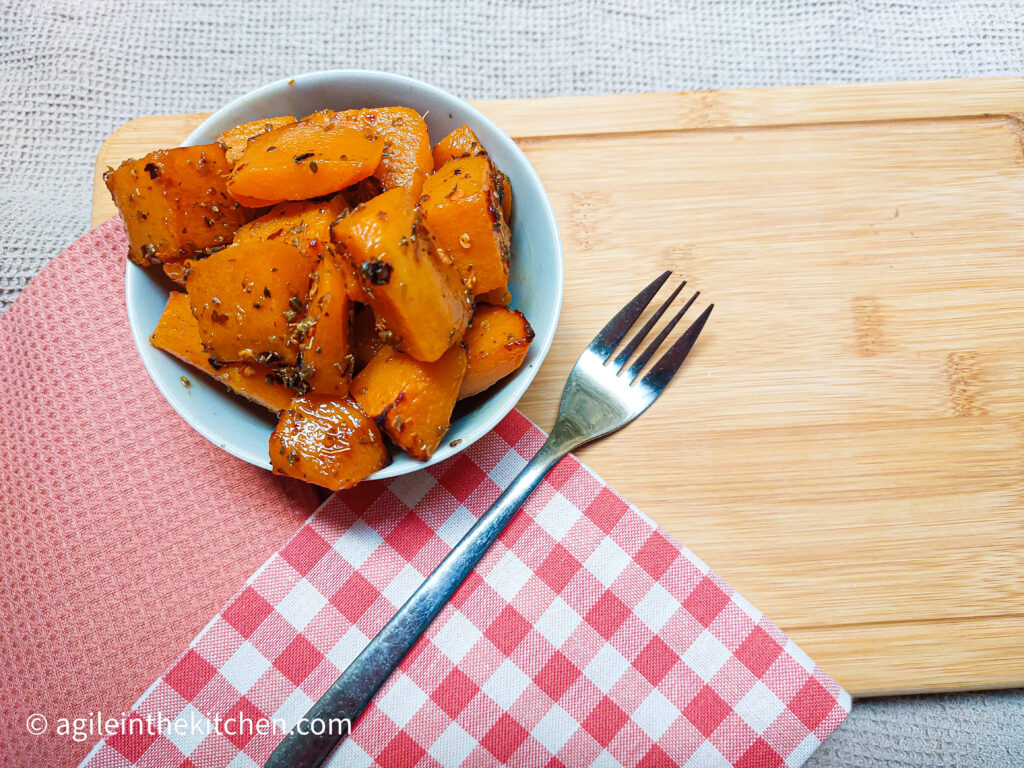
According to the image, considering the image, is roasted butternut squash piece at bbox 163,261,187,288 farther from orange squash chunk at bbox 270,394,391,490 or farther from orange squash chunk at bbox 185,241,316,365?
orange squash chunk at bbox 270,394,391,490

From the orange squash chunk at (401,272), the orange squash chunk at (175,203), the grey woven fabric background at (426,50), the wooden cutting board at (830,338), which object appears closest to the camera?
the orange squash chunk at (401,272)

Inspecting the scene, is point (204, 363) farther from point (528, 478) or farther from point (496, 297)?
point (528, 478)

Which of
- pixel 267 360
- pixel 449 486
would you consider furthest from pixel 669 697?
pixel 267 360

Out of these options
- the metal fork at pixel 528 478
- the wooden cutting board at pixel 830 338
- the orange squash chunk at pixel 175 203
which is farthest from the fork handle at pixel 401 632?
the orange squash chunk at pixel 175 203

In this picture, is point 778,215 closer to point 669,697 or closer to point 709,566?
point 709,566

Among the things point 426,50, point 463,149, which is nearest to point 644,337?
point 463,149

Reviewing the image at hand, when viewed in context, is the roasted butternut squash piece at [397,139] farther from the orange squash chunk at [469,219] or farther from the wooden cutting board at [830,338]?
the wooden cutting board at [830,338]
